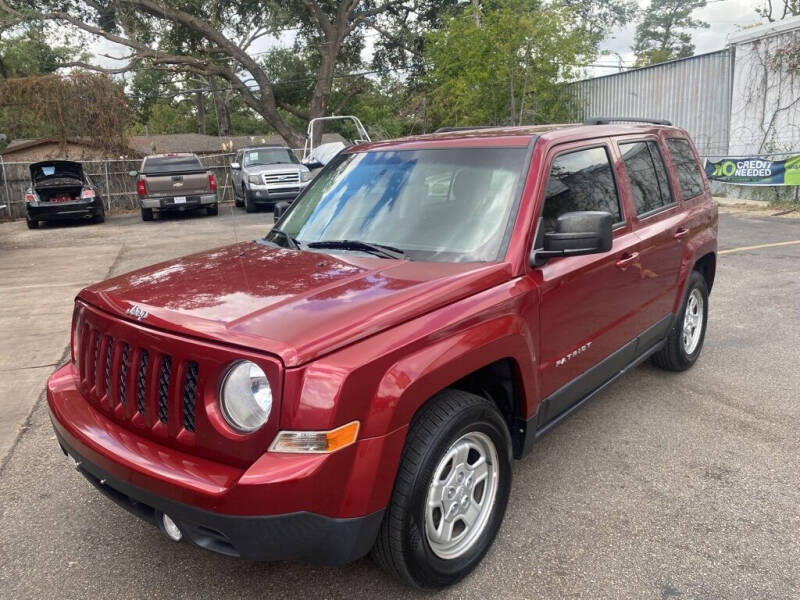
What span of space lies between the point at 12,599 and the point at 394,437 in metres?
1.78

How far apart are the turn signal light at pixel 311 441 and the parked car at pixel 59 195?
17354mm

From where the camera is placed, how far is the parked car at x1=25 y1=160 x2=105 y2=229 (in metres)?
16.8

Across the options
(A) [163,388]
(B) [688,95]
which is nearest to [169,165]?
(B) [688,95]

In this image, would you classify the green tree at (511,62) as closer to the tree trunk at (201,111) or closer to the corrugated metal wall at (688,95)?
the corrugated metal wall at (688,95)

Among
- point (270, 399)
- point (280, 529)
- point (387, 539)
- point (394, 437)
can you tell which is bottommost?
point (387, 539)

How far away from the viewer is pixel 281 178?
18594mm

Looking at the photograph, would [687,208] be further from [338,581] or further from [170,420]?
[170,420]

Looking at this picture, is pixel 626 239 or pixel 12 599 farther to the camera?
pixel 626 239

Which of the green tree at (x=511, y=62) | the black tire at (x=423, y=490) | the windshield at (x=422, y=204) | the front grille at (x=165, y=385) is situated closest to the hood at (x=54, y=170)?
the green tree at (x=511, y=62)

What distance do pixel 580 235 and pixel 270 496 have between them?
1.73 metres

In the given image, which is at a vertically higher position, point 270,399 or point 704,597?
point 270,399

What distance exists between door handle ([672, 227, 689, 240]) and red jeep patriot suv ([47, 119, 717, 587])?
39 cm

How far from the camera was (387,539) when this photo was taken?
2.36 meters

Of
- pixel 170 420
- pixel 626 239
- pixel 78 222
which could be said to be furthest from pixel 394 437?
pixel 78 222
